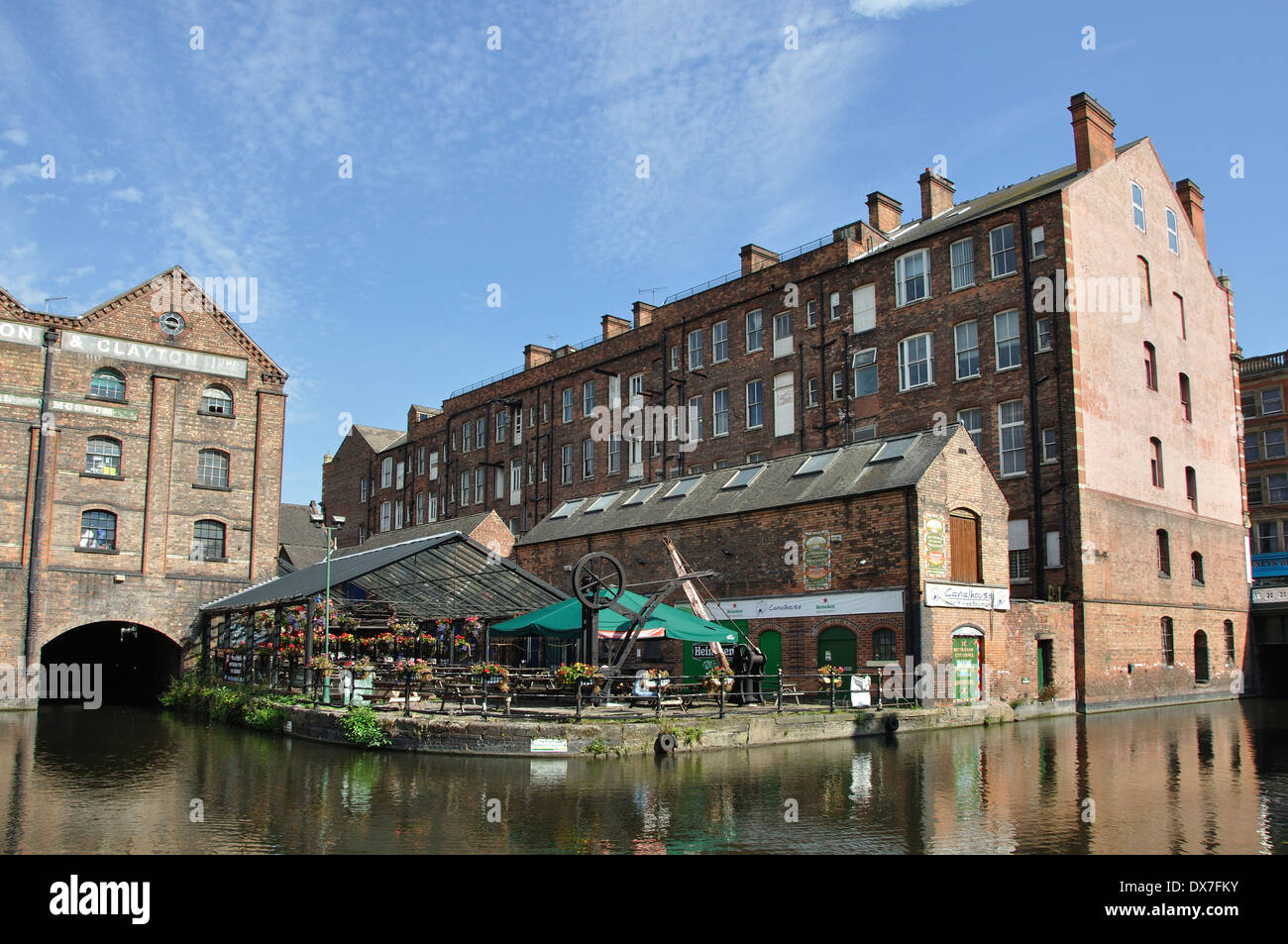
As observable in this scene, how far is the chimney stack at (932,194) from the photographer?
3875 cm

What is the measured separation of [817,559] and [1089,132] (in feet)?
59.5

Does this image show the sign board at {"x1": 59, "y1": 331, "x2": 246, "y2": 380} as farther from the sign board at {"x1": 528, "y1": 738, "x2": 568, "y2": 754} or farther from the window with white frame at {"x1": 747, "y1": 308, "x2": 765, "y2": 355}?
the sign board at {"x1": 528, "y1": 738, "x2": 568, "y2": 754}

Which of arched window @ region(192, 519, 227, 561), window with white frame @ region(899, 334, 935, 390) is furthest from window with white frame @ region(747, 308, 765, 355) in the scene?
arched window @ region(192, 519, 227, 561)

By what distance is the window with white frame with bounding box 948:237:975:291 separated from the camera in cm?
3241

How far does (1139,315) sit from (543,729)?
2645 cm

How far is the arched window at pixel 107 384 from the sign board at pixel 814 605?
18.6 meters

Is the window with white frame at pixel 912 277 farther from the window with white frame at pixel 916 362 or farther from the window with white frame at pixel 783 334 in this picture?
the window with white frame at pixel 783 334

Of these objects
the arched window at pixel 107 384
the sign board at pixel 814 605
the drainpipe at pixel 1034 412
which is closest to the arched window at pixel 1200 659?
the drainpipe at pixel 1034 412

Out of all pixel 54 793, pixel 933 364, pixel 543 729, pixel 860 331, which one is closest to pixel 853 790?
pixel 543 729

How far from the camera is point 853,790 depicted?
41.2 ft

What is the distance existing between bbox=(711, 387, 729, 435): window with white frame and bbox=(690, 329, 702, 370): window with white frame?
1.96m

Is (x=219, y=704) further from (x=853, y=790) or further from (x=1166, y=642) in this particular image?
(x=1166, y=642)

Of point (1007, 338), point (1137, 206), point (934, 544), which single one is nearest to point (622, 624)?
point (934, 544)

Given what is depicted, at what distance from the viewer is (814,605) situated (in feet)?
80.7
